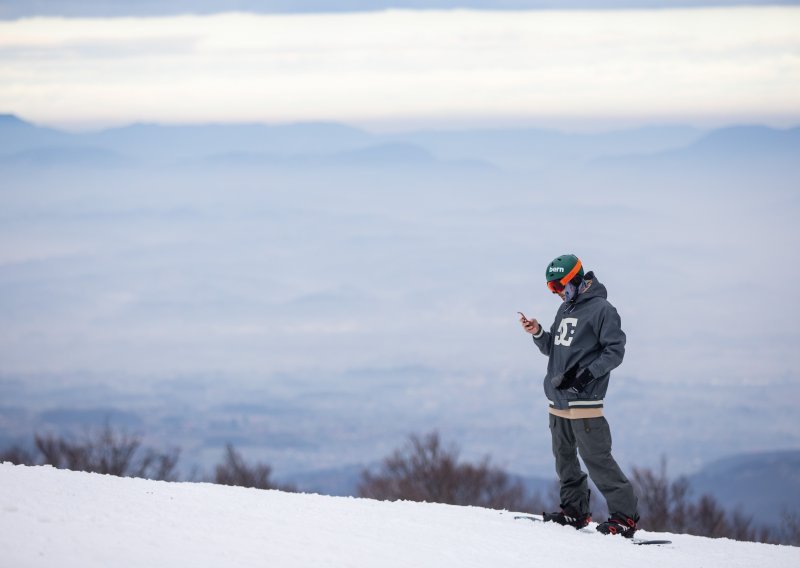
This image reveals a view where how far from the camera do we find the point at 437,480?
56.0m

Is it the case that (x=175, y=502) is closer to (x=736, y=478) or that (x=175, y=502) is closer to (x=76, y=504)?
(x=76, y=504)

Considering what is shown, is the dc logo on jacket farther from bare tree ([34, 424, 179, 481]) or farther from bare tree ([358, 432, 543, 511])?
bare tree ([358, 432, 543, 511])

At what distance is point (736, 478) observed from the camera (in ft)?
606

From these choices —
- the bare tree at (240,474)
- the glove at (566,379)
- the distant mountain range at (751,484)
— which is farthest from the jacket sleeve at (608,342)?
the distant mountain range at (751,484)

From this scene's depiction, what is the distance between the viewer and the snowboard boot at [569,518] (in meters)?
9.21

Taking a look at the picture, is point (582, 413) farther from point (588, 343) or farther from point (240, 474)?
point (240, 474)

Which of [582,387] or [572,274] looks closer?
[582,387]

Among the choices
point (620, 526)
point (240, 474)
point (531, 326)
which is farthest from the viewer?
point (240, 474)

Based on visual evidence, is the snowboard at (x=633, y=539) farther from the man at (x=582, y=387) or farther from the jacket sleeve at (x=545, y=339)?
the jacket sleeve at (x=545, y=339)

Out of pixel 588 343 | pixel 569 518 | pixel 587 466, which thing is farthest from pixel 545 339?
pixel 569 518

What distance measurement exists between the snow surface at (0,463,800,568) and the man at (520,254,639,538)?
1.07 feet

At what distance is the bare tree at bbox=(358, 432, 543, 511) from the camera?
175ft

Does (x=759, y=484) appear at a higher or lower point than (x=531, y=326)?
lower

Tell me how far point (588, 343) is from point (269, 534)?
9.48ft
